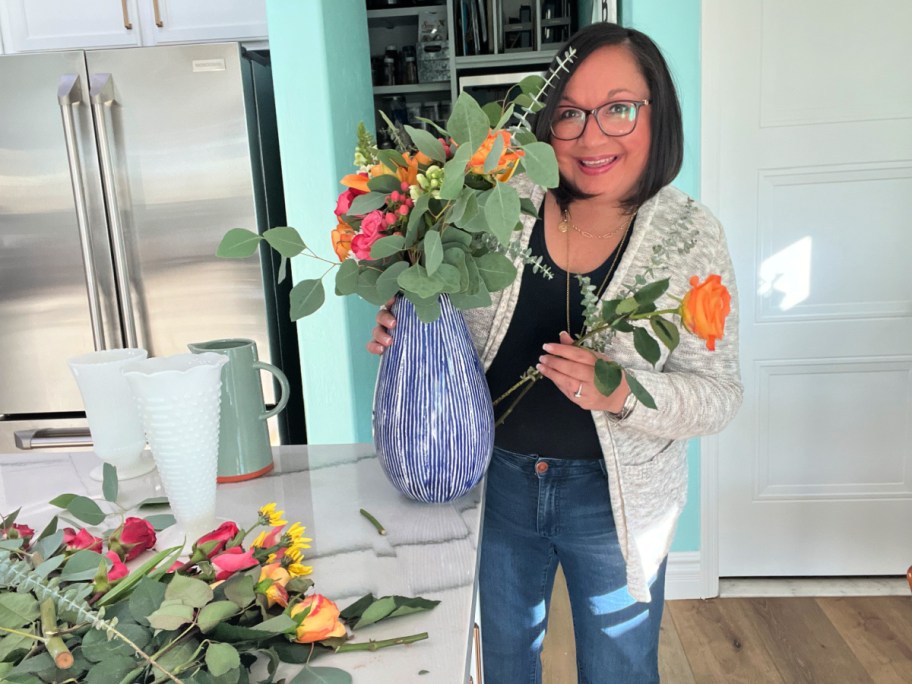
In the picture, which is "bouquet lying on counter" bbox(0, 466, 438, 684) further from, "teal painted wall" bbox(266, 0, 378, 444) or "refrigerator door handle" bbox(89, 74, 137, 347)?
"refrigerator door handle" bbox(89, 74, 137, 347)

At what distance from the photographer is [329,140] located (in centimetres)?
175

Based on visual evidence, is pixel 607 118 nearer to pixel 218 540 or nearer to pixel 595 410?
pixel 595 410

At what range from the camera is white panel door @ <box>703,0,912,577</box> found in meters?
2.08

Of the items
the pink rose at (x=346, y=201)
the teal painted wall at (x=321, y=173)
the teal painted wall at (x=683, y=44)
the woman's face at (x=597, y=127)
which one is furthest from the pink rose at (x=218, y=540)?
the teal painted wall at (x=683, y=44)

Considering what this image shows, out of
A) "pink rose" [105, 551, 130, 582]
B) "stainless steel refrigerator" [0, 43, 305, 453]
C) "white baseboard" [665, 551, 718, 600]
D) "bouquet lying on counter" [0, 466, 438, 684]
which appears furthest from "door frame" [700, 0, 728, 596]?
"pink rose" [105, 551, 130, 582]

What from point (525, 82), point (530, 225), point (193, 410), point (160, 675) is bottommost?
point (160, 675)

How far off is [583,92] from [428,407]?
580 mm

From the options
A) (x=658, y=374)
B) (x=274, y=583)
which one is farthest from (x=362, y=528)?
(x=658, y=374)

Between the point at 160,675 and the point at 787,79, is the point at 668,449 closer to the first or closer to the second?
the point at 160,675

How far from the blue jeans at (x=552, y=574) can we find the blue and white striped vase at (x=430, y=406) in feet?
1.18

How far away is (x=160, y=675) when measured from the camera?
0.50m

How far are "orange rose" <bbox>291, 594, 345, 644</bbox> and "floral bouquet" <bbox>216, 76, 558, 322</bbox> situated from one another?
0.30 meters

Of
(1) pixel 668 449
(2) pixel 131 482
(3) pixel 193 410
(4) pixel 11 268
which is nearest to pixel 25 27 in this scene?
(4) pixel 11 268

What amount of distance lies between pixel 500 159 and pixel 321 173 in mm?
1142
